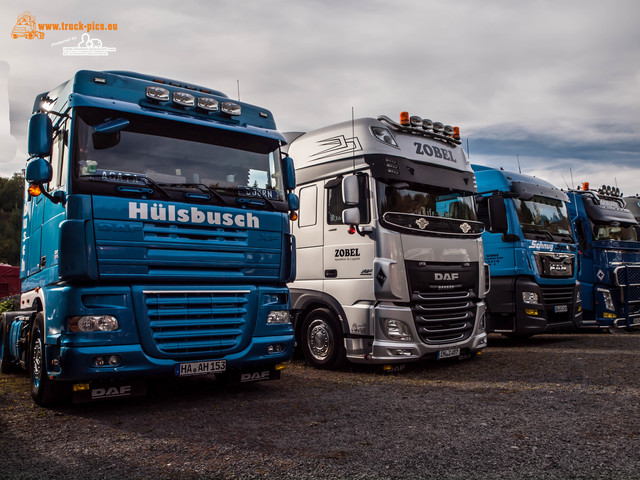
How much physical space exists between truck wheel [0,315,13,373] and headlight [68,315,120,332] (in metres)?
3.24

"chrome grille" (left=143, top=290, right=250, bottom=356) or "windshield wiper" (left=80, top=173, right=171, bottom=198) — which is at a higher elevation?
"windshield wiper" (left=80, top=173, right=171, bottom=198)

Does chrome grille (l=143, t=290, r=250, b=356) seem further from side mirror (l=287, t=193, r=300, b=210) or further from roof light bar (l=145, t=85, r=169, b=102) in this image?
roof light bar (l=145, t=85, r=169, b=102)

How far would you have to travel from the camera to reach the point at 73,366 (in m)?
4.95

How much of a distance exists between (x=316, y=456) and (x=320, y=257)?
413 centimetres

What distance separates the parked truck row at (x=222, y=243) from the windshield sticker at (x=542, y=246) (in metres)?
1.95

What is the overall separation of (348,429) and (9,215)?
224ft

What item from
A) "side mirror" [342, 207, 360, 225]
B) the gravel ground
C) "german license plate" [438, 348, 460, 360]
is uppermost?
"side mirror" [342, 207, 360, 225]

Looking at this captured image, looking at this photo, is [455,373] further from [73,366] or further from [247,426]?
[73,366]

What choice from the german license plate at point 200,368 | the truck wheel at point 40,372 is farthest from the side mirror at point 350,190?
the truck wheel at point 40,372

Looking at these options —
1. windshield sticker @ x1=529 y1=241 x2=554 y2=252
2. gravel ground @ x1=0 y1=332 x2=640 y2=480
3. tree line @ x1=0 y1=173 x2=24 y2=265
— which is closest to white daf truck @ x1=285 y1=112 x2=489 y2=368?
gravel ground @ x1=0 y1=332 x2=640 y2=480

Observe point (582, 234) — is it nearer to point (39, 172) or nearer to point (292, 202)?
point (292, 202)

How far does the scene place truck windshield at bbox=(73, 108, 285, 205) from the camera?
17.3 feet

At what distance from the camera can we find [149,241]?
5367 mm

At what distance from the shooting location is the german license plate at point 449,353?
7.54 m
